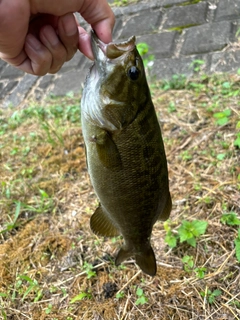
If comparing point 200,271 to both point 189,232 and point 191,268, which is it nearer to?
point 191,268

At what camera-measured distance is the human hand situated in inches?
65.7

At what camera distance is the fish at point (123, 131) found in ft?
5.18

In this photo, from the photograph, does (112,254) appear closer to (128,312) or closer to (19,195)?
(128,312)

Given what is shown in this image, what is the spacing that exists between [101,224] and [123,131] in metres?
0.59

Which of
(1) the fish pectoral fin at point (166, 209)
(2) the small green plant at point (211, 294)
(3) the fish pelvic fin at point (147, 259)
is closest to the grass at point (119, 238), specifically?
(2) the small green plant at point (211, 294)

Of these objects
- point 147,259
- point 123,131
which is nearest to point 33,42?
point 123,131

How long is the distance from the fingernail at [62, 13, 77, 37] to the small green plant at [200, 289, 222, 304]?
160 centimetres

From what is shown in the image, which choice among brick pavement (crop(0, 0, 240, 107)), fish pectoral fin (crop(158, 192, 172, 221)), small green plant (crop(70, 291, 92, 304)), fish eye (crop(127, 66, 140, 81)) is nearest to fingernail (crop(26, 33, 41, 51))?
fish eye (crop(127, 66, 140, 81))

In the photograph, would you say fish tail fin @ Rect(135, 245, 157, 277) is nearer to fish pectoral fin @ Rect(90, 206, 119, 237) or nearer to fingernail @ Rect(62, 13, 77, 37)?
fish pectoral fin @ Rect(90, 206, 119, 237)

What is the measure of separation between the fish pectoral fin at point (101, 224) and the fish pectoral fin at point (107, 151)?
1.27 ft

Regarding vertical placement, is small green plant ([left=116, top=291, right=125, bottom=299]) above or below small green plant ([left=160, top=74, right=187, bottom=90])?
above

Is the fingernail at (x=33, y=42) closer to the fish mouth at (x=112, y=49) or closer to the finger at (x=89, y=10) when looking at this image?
the finger at (x=89, y=10)

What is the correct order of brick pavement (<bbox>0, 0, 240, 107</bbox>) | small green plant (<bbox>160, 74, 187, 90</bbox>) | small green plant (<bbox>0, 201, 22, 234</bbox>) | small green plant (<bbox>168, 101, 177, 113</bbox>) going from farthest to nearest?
brick pavement (<bbox>0, 0, 240, 107</bbox>) < small green plant (<bbox>160, 74, 187, 90</bbox>) < small green plant (<bbox>168, 101, 177, 113</bbox>) < small green plant (<bbox>0, 201, 22, 234</bbox>)

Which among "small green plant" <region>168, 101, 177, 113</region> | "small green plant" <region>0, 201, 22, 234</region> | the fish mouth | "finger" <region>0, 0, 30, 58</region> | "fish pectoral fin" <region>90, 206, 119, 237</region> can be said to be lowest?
"small green plant" <region>168, 101, 177, 113</region>
